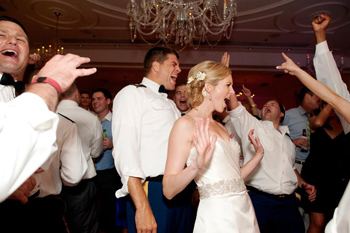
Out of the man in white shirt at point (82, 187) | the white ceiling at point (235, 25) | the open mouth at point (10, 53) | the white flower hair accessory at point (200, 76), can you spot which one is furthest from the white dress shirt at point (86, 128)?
the white ceiling at point (235, 25)

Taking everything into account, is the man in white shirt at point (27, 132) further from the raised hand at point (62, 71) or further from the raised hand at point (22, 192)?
the raised hand at point (22, 192)

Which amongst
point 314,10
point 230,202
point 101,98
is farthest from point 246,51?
point 230,202

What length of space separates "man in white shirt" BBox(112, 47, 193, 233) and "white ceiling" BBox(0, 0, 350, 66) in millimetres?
4171

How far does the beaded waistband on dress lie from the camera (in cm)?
153

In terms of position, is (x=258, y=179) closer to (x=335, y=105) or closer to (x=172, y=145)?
(x=335, y=105)

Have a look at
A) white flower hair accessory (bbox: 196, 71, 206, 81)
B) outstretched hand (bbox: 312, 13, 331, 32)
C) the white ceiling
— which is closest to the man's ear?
white flower hair accessory (bbox: 196, 71, 206, 81)

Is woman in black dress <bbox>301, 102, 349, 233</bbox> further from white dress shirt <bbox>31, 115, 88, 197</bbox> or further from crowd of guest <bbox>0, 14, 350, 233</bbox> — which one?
white dress shirt <bbox>31, 115, 88, 197</bbox>

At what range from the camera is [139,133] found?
1.72 meters

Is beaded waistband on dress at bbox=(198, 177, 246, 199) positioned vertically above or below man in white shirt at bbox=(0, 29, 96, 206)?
below

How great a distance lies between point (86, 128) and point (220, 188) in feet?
6.46

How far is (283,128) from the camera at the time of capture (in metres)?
2.81

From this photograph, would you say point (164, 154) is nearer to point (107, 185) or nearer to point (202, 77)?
point (202, 77)

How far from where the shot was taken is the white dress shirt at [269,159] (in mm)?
2398

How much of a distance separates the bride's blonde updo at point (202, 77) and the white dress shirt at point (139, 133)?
221 millimetres
